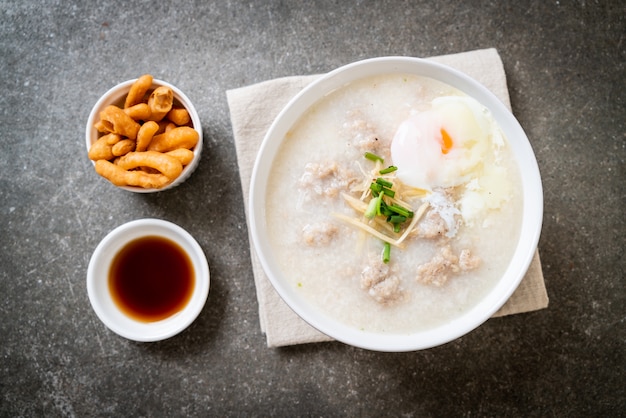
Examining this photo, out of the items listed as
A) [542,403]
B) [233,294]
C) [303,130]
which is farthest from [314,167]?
[542,403]

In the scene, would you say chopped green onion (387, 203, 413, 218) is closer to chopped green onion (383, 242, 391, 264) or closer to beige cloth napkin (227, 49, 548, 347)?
chopped green onion (383, 242, 391, 264)

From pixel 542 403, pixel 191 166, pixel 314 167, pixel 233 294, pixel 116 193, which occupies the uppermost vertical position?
pixel 314 167

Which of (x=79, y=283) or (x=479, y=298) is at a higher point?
(x=479, y=298)

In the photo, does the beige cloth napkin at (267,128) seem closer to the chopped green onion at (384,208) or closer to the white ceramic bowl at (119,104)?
the white ceramic bowl at (119,104)

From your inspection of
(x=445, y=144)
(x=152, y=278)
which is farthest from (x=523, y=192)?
(x=152, y=278)

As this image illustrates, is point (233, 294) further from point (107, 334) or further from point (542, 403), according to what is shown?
point (542, 403)

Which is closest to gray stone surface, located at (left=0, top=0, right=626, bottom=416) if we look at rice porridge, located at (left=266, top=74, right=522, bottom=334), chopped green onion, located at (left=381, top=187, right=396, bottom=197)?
rice porridge, located at (left=266, top=74, right=522, bottom=334)

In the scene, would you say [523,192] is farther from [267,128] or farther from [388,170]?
[267,128]
